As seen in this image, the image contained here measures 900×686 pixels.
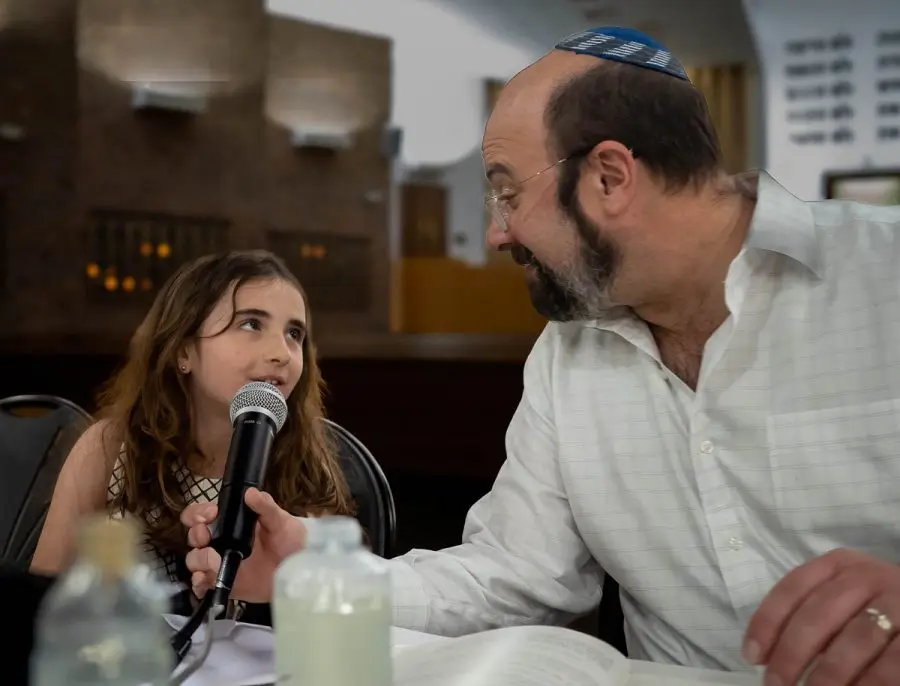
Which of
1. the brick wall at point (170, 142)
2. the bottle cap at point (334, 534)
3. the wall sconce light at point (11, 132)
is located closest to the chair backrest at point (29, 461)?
the bottle cap at point (334, 534)

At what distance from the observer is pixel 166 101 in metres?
5.92

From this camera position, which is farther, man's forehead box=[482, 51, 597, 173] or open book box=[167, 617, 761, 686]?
man's forehead box=[482, 51, 597, 173]

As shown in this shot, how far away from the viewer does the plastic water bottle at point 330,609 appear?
1.83 feet

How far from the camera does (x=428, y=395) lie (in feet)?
9.05

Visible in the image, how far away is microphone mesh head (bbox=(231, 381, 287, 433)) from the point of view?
975 mm

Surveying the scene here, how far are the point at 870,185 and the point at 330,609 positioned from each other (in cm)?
545

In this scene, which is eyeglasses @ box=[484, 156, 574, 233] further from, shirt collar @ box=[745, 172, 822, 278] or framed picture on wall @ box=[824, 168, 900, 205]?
framed picture on wall @ box=[824, 168, 900, 205]

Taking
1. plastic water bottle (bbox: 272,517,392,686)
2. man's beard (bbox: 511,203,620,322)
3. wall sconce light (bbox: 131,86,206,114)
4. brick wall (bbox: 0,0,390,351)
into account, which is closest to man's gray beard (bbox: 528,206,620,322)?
man's beard (bbox: 511,203,620,322)

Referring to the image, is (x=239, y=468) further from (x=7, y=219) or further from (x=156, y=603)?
(x=7, y=219)

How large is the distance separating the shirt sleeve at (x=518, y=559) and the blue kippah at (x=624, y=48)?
1.25 ft

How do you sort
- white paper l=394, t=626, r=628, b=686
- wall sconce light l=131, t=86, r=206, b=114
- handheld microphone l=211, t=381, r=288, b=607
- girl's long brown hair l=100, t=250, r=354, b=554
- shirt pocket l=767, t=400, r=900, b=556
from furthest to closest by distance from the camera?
wall sconce light l=131, t=86, r=206, b=114 < girl's long brown hair l=100, t=250, r=354, b=554 < shirt pocket l=767, t=400, r=900, b=556 < handheld microphone l=211, t=381, r=288, b=607 < white paper l=394, t=626, r=628, b=686

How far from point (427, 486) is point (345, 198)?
15.2 ft

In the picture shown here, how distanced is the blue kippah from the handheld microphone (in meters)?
0.62

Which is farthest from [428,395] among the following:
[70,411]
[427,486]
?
[70,411]
